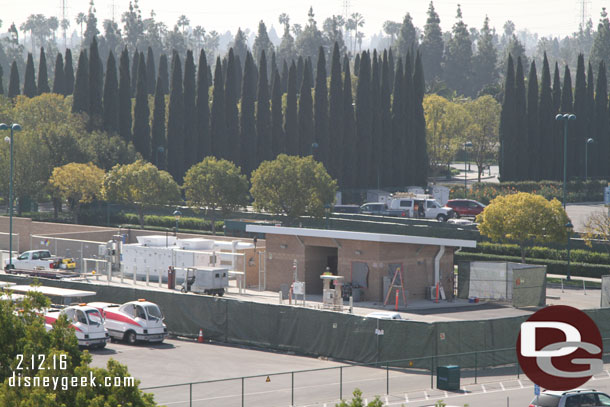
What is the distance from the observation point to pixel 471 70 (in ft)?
650

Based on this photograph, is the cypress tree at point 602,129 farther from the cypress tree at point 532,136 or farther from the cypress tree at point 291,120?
the cypress tree at point 291,120

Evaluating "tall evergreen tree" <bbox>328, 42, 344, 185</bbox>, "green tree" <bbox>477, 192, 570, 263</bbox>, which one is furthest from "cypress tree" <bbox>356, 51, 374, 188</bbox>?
"green tree" <bbox>477, 192, 570, 263</bbox>

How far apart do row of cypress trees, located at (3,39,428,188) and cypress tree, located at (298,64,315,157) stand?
0.10m

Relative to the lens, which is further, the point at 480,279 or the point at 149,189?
the point at 149,189

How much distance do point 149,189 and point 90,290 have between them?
31688 millimetres

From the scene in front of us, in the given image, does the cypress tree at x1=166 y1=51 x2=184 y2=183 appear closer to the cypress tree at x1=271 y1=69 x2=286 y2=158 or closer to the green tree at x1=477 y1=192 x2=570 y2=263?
the cypress tree at x1=271 y1=69 x2=286 y2=158

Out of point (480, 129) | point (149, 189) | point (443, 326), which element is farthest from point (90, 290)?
point (480, 129)

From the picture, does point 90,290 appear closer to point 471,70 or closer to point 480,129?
point 480,129

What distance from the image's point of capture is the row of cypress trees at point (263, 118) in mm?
92625

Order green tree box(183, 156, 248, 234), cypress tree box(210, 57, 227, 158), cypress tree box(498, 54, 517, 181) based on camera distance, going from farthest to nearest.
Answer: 1. cypress tree box(498, 54, 517, 181)
2. cypress tree box(210, 57, 227, 158)
3. green tree box(183, 156, 248, 234)

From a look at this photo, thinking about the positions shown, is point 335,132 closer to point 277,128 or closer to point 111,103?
point 277,128

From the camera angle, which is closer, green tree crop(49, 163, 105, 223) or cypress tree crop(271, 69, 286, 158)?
green tree crop(49, 163, 105, 223)

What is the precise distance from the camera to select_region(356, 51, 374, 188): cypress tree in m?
98.4

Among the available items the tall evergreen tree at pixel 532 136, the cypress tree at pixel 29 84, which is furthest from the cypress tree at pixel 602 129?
the cypress tree at pixel 29 84
